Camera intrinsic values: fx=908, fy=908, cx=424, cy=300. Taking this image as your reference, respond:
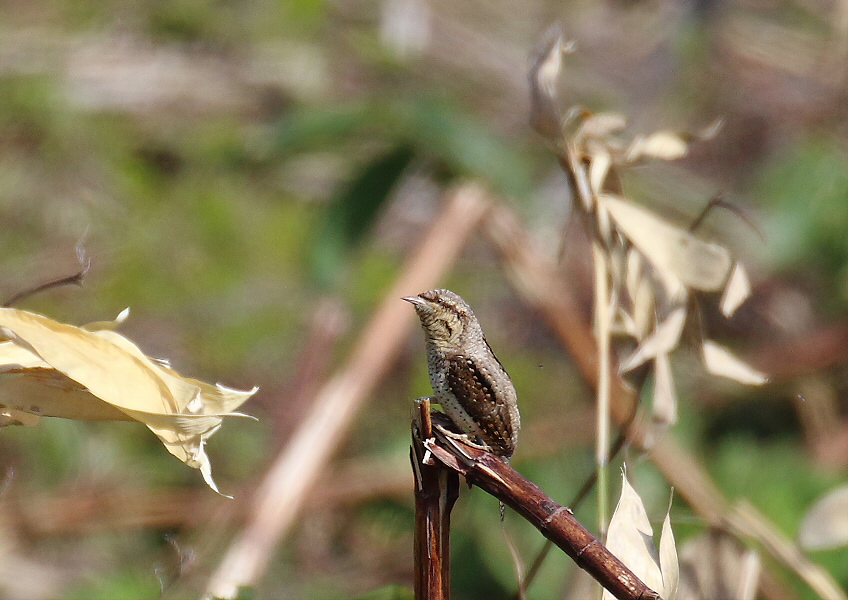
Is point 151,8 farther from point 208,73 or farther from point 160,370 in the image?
point 160,370

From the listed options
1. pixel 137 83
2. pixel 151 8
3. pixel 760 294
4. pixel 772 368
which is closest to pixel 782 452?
pixel 772 368

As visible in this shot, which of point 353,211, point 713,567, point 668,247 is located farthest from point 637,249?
point 353,211

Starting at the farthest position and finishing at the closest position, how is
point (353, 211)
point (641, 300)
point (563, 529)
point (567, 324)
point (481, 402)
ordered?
point (353, 211) → point (567, 324) → point (481, 402) → point (641, 300) → point (563, 529)

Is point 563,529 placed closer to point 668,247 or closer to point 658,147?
point 668,247

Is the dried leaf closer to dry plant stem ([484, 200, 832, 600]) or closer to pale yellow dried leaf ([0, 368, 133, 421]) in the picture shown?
pale yellow dried leaf ([0, 368, 133, 421])

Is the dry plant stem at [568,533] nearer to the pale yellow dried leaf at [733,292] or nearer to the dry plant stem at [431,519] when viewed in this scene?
the dry plant stem at [431,519]

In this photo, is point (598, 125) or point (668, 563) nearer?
point (668, 563)

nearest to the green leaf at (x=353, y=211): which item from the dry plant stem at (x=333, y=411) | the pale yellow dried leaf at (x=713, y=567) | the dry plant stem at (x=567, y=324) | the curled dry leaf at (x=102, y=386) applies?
the dry plant stem at (x=333, y=411)

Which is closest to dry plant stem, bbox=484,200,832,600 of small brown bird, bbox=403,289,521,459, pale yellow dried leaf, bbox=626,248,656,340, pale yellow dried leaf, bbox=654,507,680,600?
small brown bird, bbox=403,289,521,459
